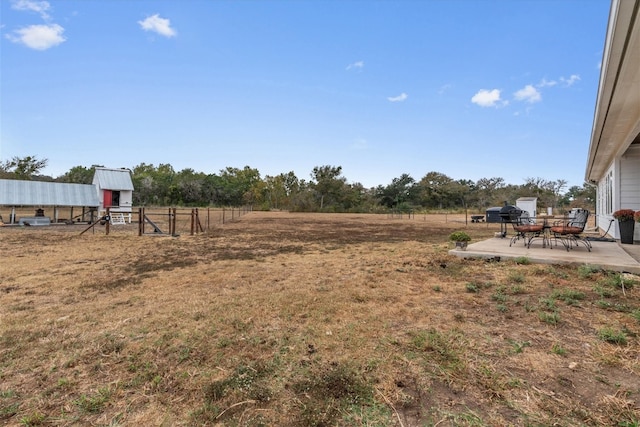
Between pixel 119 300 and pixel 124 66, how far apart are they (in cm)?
1572

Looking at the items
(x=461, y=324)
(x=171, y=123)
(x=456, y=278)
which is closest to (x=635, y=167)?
(x=456, y=278)

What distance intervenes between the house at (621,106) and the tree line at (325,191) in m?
30.9

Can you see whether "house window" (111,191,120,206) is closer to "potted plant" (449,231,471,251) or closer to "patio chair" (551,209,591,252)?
"potted plant" (449,231,471,251)

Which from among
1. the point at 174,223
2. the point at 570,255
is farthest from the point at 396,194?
the point at 570,255

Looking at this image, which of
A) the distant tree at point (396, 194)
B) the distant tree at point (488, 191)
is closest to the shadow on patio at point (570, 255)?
the distant tree at point (488, 191)

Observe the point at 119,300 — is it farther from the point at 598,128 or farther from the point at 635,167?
the point at 635,167

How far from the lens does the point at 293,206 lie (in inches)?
1690

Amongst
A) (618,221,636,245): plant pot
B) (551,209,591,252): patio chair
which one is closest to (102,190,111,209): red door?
(551,209,591,252): patio chair

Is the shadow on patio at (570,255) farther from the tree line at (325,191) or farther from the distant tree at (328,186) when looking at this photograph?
the distant tree at (328,186)

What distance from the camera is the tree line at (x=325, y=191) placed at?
4084cm

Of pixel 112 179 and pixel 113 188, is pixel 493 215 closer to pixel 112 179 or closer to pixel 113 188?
pixel 113 188

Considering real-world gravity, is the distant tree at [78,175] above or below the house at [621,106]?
above

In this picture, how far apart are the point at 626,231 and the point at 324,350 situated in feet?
28.1

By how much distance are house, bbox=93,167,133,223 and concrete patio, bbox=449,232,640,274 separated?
19148 millimetres
